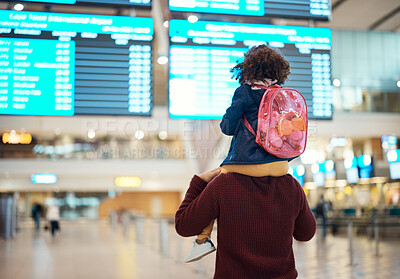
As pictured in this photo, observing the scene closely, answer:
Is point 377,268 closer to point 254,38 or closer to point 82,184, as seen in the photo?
point 254,38

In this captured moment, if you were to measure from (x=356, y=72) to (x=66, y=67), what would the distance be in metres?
6.61

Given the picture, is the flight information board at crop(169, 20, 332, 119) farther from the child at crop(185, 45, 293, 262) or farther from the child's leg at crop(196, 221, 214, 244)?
the child's leg at crop(196, 221, 214, 244)

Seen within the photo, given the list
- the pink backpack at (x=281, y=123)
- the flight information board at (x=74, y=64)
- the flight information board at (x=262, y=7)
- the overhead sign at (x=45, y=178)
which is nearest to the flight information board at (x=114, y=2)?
the flight information board at (x=74, y=64)

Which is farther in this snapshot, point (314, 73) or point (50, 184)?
point (50, 184)

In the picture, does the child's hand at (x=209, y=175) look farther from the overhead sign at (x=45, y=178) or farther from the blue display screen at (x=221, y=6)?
the overhead sign at (x=45, y=178)

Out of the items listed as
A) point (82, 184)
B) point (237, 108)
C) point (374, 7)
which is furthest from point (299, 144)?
point (82, 184)

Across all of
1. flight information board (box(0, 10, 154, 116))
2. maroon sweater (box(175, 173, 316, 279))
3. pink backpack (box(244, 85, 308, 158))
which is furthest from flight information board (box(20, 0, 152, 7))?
maroon sweater (box(175, 173, 316, 279))

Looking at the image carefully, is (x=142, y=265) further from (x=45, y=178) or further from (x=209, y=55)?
(x=45, y=178)

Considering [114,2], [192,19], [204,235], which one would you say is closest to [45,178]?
[114,2]

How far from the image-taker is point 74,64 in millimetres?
4168

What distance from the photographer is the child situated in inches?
75.9

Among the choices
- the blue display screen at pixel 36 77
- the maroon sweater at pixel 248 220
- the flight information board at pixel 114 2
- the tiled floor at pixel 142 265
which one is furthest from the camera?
the tiled floor at pixel 142 265

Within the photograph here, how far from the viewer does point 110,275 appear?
327 inches

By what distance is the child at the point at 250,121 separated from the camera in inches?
75.9
